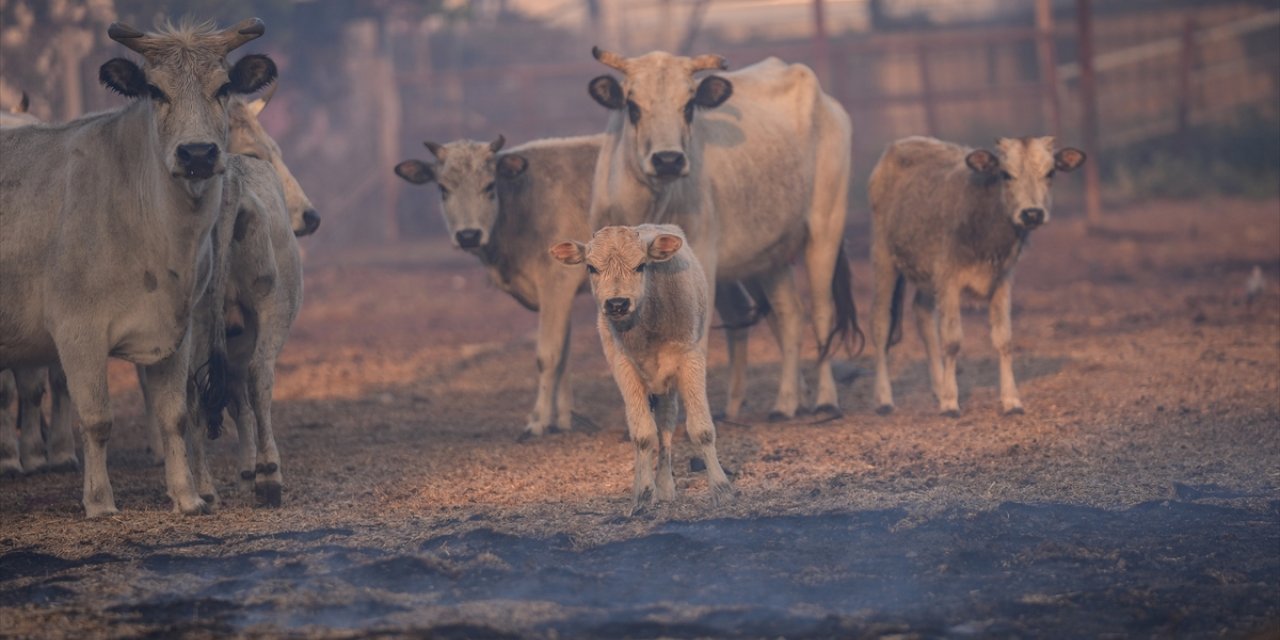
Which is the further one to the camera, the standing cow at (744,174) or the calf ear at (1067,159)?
the calf ear at (1067,159)

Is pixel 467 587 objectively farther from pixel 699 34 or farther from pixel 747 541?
pixel 699 34

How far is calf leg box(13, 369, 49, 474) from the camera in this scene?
934 cm

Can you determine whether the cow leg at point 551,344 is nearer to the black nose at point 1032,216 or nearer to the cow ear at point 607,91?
the cow ear at point 607,91

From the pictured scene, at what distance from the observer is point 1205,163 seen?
2181 cm

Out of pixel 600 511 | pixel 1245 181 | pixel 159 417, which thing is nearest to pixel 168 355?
pixel 159 417

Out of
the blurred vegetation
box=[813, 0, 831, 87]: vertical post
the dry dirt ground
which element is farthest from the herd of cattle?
the blurred vegetation

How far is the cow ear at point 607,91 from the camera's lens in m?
9.38

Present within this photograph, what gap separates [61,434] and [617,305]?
428 centimetres

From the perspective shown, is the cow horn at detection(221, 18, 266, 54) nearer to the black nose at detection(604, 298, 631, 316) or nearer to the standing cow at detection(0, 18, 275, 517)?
the standing cow at detection(0, 18, 275, 517)

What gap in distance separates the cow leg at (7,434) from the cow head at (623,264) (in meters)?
4.17

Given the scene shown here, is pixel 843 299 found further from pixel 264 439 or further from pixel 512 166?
pixel 264 439

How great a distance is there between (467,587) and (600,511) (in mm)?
1385

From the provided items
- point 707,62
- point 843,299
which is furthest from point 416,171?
point 843,299

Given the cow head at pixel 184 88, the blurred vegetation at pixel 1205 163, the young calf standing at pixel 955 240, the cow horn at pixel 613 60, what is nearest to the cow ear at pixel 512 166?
the cow horn at pixel 613 60
